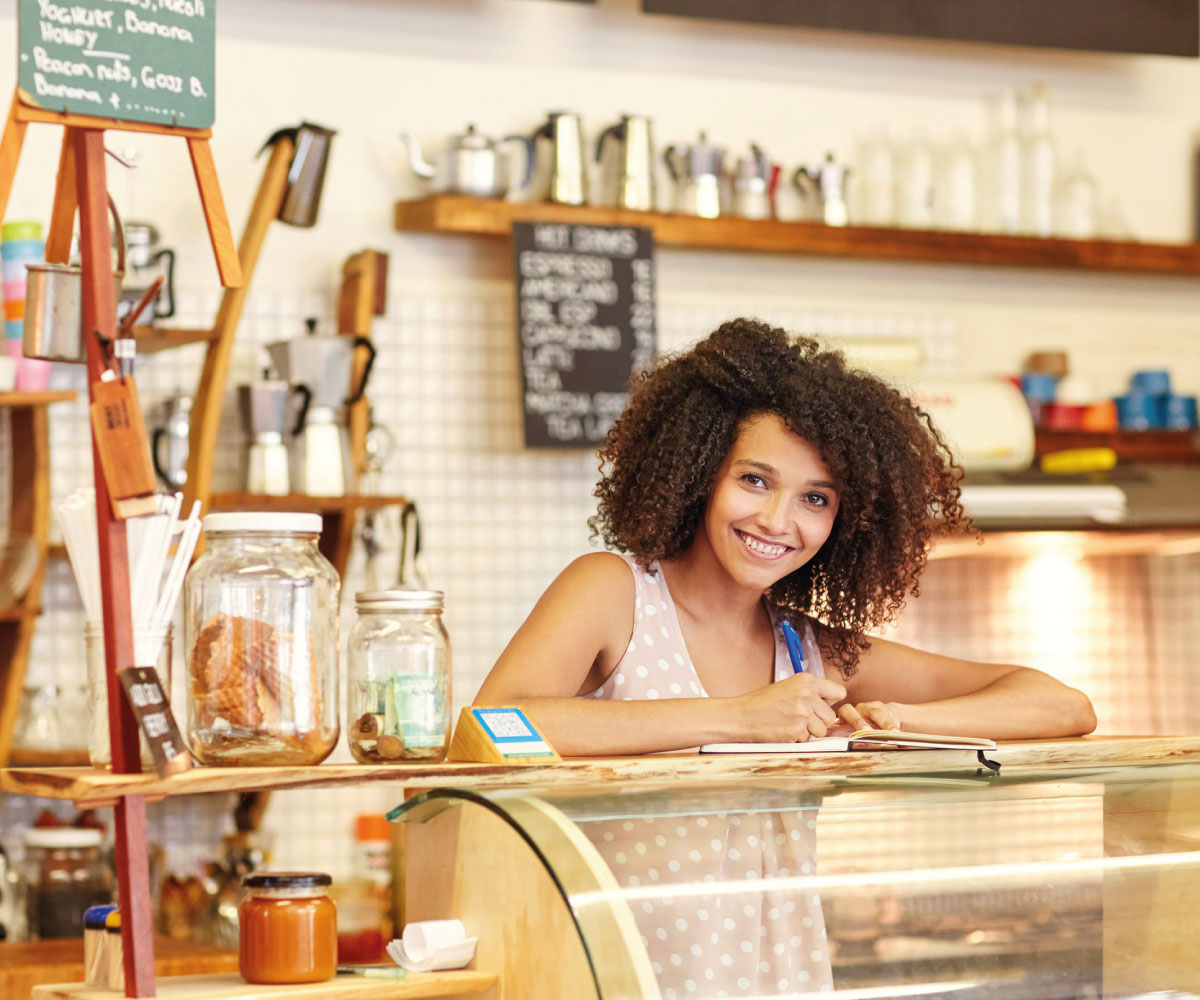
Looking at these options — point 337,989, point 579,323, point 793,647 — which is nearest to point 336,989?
point 337,989

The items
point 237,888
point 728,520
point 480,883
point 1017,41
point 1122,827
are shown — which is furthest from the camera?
point 1017,41

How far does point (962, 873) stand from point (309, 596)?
65 centimetres

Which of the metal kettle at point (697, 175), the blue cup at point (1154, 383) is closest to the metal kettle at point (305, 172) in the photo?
the metal kettle at point (697, 175)

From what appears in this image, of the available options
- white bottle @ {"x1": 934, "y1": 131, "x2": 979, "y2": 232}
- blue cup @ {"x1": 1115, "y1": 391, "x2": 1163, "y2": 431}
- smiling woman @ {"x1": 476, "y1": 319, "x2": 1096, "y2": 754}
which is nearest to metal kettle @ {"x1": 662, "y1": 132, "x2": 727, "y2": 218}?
white bottle @ {"x1": 934, "y1": 131, "x2": 979, "y2": 232}

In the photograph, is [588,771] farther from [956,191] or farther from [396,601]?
[956,191]

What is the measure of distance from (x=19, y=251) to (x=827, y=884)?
2.50 metres

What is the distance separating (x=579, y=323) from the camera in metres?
3.97

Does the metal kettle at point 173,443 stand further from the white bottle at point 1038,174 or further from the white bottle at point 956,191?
the white bottle at point 1038,174

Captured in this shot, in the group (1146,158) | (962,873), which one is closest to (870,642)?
(962,873)

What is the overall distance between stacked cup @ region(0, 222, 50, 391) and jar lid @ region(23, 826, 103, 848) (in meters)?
0.90

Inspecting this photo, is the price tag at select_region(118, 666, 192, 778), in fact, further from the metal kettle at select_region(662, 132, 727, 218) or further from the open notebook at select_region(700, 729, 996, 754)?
the metal kettle at select_region(662, 132, 727, 218)

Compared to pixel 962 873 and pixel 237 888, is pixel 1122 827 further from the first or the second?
pixel 237 888

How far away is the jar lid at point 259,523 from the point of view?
1.50m

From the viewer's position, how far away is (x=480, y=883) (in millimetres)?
1463
